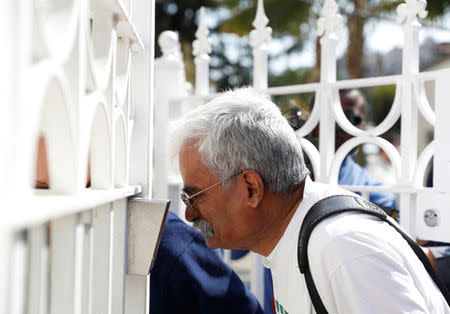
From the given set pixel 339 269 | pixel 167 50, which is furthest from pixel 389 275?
pixel 167 50

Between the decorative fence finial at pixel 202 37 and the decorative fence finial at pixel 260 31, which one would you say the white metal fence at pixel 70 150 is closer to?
the decorative fence finial at pixel 260 31

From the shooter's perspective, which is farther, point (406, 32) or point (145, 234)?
point (406, 32)

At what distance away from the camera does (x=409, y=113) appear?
7.88 feet

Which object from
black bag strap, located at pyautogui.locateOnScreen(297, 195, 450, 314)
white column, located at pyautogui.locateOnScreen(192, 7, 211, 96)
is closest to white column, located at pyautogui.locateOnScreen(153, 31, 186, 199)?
white column, located at pyautogui.locateOnScreen(192, 7, 211, 96)

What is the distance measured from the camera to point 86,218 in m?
1.03

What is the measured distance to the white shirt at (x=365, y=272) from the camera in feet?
4.50

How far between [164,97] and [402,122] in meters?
1.55

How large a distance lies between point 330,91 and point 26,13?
87.4 inches

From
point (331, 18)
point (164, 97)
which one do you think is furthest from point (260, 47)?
point (164, 97)

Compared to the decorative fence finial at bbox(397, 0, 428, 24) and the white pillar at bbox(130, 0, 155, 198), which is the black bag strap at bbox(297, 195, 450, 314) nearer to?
the white pillar at bbox(130, 0, 155, 198)

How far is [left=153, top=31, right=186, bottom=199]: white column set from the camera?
130 inches

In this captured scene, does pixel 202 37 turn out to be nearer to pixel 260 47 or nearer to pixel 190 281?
pixel 260 47

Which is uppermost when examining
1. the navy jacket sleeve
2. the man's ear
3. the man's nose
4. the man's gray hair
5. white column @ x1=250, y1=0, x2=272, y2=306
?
white column @ x1=250, y1=0, x2=272, y2=306

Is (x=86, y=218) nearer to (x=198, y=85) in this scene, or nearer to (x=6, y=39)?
(x=6, y=39)
